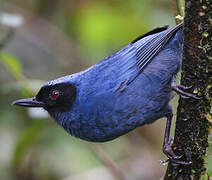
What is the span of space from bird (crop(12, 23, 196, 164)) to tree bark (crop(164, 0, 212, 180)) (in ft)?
2.51

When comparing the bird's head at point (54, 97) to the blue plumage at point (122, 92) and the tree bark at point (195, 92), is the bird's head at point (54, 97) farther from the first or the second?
the tree bark at point (195, 92)

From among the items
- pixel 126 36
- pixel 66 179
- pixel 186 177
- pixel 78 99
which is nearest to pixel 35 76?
pixel 126 36

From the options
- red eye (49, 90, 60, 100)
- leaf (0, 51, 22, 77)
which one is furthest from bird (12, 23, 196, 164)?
leaf (0, 51, 22, 77)

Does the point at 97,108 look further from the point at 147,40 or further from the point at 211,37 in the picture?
the point at 211,37

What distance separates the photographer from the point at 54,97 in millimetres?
4543

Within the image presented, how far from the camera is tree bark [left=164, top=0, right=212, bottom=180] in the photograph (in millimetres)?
2939

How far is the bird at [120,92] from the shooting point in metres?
4.19

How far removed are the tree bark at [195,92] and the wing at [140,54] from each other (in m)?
1.24

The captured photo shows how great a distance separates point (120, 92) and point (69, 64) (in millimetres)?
3272

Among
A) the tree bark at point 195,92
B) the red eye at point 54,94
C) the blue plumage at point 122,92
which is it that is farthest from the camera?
the red eye at point 54,94

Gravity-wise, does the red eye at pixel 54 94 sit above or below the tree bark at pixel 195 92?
below

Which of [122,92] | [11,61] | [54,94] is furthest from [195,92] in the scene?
[11,61]

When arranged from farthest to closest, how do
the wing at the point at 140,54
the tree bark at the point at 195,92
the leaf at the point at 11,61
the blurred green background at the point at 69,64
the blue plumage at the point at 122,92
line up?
the blurred green background at the point at 69,64 → the leaf at the point at 11,61 → the wing at the point at 140,54 → the blue plumage at the point at 122,92 → the tree bark at the point at 195,92

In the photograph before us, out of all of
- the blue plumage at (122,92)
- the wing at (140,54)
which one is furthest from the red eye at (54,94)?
the wing at (140,54)
